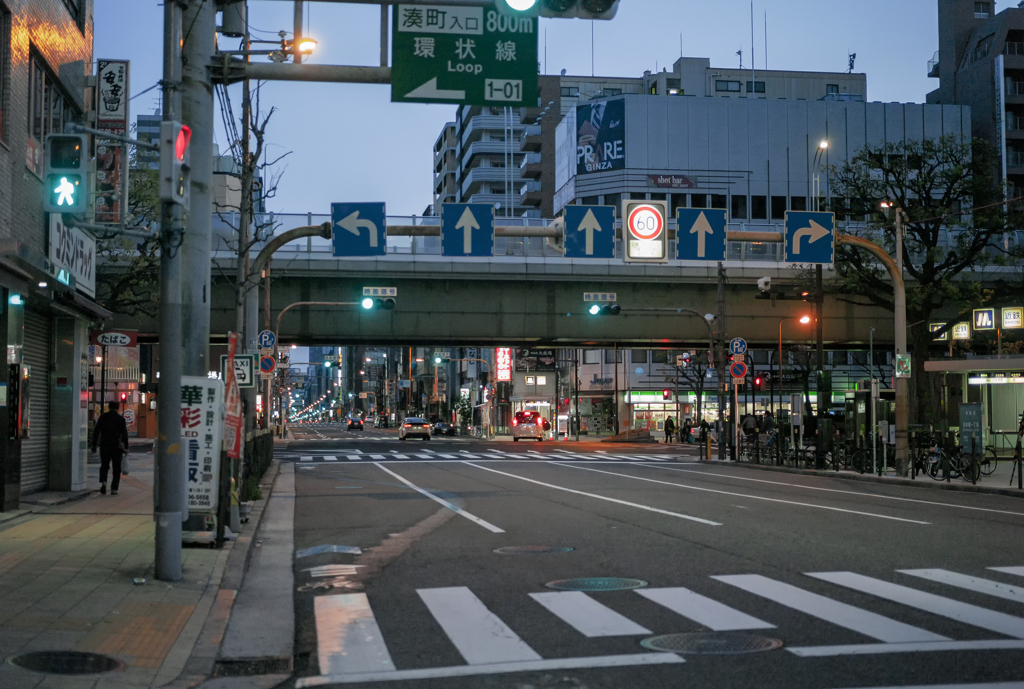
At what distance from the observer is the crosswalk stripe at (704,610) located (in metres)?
8.28

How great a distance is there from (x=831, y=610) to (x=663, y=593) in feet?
5.38

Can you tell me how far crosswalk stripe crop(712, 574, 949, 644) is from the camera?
778 cm

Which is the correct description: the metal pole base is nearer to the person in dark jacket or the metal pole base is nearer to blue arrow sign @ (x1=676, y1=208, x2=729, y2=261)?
the person in dark jacket

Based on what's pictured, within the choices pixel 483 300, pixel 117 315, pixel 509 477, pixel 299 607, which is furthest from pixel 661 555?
pixel 117 315

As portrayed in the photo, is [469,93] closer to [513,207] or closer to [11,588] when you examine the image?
[11,588]

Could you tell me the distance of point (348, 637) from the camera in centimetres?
818

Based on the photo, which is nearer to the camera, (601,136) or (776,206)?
(601,136)

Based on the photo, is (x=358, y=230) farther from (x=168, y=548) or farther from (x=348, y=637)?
(x=348, y=637)

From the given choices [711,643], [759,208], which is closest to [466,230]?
[711,643]

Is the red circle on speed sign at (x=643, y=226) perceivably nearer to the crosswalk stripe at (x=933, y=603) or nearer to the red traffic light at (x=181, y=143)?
the crosswalk stripe at (x=933, y=603)

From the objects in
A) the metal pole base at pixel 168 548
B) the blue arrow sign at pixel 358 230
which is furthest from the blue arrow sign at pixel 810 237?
the metal pole base at pixel 168 548

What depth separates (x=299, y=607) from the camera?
381 inches

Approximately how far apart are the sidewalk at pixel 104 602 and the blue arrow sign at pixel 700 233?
1289 centimetres

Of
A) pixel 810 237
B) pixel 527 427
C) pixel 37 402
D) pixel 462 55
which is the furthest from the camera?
pixel 527 427
